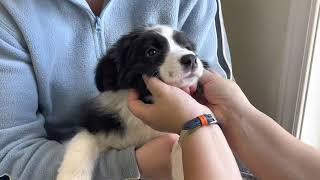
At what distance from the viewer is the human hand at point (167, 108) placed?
41.5 inches

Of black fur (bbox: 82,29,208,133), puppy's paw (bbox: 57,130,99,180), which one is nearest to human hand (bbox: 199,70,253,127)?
black fur (bbox: 82,29,208,133)

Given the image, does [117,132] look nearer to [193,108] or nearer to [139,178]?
[139,178]

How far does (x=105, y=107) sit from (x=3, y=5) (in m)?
0.35

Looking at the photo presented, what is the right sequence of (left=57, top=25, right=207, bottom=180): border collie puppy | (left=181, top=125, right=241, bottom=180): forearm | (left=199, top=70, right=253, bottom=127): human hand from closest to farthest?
(left=181, top=125, right=241, bottom=180): forearm, (left=57, top=25, right=207, bottom=180): border collie puppy, (left=199, top=70, right=253, bottom=127): human hand

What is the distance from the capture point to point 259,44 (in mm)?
1741

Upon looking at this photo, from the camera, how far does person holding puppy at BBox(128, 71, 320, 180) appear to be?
1009 mm

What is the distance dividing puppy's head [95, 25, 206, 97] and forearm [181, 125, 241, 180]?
14 centimetres

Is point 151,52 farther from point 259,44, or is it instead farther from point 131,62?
point 259,44

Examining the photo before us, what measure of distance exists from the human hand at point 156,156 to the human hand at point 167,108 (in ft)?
0.14

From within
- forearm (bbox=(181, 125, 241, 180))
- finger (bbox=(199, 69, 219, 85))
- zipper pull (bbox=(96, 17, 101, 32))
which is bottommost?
forearm (bbox=(181, 125, 241, 180))

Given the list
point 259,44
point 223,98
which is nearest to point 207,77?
point 223,98

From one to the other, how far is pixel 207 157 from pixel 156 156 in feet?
0.58

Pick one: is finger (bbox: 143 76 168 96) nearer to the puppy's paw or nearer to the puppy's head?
the puppy's head

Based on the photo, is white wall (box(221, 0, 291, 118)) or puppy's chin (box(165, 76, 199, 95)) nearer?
puppy's chin (box(165, 76, 199, 95))
